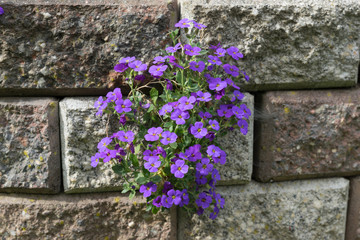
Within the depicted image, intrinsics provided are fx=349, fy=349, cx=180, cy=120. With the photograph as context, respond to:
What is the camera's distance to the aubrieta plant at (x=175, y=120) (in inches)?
50.3

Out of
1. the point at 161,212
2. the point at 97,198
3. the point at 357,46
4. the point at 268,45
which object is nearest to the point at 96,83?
the point at 97,198

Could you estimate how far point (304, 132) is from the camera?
1608mm

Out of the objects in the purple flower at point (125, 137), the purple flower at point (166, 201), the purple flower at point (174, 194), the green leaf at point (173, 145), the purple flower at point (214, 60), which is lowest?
the purple flower at point (166, 201)

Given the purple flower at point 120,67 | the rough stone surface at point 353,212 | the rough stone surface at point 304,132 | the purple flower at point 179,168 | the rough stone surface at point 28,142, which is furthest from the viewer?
the rough stone surface at point 353,212

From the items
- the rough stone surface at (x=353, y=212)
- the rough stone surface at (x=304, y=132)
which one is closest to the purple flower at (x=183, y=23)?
the rough stone surface at (x=304, y=132)

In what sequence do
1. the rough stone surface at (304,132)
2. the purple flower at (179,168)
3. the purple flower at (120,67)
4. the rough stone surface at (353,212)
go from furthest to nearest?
the rough stone surface at (353,212) < the rough stone surface at (304,132) < the purple flower at (120,67) < the purple flower at (179,168)

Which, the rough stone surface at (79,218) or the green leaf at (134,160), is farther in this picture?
the rough stone surface at (79,218)

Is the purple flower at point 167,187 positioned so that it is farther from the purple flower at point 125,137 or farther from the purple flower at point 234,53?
the purple flower at point 234,53

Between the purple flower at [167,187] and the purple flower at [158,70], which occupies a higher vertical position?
the purple flower at [158,70]

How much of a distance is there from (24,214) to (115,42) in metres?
0.83

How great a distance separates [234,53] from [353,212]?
1.04 metres

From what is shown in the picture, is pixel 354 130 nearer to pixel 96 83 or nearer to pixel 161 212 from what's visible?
pixel 161 212

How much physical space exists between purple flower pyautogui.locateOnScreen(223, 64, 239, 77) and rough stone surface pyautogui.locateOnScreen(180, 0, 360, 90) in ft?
0.44

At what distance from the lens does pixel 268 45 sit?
1.52m
